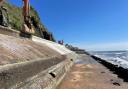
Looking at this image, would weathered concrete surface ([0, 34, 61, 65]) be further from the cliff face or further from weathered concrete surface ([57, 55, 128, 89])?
the cliff face

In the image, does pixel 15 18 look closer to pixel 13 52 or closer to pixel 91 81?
pixel 91 81

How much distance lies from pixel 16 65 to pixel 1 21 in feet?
53.8

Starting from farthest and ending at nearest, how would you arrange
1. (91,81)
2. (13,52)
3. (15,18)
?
1. (15,18)
2. (91,81)
3. (13,52)

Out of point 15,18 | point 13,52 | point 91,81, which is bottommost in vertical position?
point 91,81

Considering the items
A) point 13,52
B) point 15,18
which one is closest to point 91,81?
point 13,52

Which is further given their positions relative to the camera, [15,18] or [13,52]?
[15,18]

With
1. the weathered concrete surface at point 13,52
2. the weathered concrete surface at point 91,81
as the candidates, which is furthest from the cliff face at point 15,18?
the weathered concrete surface at point 13,52

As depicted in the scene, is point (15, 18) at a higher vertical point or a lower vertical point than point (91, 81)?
higher

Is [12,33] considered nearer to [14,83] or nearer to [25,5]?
[14,83]

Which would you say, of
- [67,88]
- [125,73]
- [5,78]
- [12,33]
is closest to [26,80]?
[5,78]

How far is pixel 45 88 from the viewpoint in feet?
32.8

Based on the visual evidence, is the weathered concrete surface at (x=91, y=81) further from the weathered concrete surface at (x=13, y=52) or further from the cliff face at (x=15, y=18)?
the cliff face at (x=15, y=18)

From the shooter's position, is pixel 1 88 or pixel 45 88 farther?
pixel 45 88

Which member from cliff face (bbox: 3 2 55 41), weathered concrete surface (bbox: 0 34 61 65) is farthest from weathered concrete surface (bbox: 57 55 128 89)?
cliff face (bbox: 3 2 55 41)
